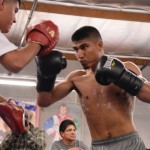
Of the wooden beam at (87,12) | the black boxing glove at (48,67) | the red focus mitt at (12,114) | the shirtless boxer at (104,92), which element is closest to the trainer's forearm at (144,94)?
the shirtless boxer at (104,92)

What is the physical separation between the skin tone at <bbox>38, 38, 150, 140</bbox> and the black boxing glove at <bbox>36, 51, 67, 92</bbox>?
89 mm

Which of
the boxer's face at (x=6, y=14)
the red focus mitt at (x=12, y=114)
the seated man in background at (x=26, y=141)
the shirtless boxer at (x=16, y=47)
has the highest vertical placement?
the boxer's face at (x=6, y=14)

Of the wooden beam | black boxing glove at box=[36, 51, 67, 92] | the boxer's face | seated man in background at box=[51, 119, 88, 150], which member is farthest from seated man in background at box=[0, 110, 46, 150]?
the wooden beam

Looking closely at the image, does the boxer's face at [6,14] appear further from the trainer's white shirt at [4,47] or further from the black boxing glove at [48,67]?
the black boxing glove at [48,67]

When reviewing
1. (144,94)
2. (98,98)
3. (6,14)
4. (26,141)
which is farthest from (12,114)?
(144,94)

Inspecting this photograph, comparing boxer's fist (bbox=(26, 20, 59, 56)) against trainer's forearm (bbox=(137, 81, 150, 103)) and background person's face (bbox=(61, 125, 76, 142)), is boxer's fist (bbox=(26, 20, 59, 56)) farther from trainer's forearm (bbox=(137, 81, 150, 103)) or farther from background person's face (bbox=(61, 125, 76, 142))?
background person's face (bbox=(61, 125, 76, 142))

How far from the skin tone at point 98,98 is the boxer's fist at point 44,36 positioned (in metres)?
0.39

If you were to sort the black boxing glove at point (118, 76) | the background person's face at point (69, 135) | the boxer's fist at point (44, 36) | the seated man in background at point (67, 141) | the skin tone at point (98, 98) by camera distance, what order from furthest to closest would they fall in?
the background person's face at point (69, 135)
the seated man in background at point (67, 141)
the skin tone at point (98, 98)
the black boxing glove at point (118, 76)
the boxer's fist at point (44, 36)

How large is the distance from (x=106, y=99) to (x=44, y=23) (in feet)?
1.99

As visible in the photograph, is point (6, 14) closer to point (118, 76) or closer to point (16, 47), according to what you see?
point (16, 47)

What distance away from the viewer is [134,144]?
221cm

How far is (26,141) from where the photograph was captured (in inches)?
80.4

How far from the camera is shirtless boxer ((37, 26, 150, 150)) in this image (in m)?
2.18

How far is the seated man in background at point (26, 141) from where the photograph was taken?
1988 mm
